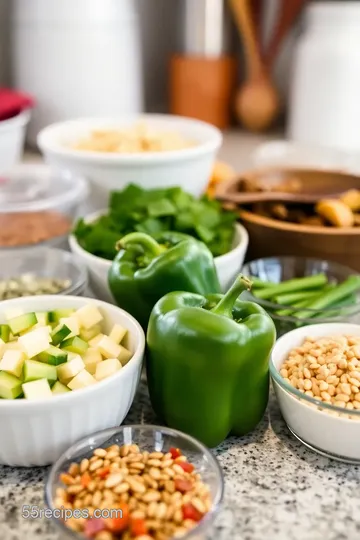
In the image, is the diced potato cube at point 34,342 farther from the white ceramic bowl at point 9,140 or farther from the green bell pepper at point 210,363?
the white ceramic bowl at point 9,140

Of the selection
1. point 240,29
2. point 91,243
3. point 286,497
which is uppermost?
point 240,29

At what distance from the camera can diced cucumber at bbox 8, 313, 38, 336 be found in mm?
847

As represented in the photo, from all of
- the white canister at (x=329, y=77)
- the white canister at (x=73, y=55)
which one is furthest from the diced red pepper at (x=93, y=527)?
the white canister at (x=329, y=77)

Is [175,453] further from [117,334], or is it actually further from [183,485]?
[117,334]

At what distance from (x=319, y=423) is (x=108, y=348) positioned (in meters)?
0.26

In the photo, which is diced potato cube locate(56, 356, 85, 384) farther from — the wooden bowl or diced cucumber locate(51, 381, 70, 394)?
the wooden bowl

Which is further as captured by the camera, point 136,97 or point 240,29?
point 240,29

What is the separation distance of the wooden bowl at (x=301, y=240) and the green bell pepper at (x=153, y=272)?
25 centimetres

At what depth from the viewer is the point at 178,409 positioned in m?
0.81

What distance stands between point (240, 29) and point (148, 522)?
1.85 metres

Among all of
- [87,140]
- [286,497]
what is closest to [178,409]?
[286,497]

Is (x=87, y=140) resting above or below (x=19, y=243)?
above

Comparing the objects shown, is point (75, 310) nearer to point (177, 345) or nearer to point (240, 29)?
point (177, 345)

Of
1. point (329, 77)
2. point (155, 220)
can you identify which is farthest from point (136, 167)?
point (329, 77)
